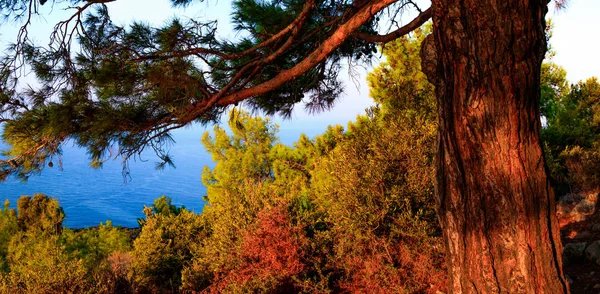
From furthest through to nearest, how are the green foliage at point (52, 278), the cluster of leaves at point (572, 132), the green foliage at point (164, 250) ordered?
the cluster of leaves at point (572, 132)
the green foliage at point (164, 250)
the green foliage at point (52, 278)

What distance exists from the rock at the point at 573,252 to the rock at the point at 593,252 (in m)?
0.09

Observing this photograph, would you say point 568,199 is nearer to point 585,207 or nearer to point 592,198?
point 592,198

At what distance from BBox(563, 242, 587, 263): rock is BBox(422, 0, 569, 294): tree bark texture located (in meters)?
3.45

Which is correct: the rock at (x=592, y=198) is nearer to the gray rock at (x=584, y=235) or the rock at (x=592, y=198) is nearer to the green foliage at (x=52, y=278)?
the gray rock at (x=584, y=235)

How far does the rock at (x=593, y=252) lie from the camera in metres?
5.49

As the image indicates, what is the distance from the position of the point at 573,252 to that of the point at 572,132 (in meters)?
8.22

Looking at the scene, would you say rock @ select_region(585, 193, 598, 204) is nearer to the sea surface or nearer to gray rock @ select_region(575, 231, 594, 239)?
gray rock @ select_region(575, 231, 594, 239)

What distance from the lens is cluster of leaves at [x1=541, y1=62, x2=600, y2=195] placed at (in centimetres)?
866

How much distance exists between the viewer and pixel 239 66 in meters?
4.89

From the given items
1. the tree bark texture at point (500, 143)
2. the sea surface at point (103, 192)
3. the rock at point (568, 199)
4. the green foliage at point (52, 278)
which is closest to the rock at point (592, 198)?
the rock at point (568, 199)

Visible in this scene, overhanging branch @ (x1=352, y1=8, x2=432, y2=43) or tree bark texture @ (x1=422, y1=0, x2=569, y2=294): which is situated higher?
overhanging branch @ (x1=352, y1=8, x2=432, y2=43)

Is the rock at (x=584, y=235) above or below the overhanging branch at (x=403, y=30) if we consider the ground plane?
below

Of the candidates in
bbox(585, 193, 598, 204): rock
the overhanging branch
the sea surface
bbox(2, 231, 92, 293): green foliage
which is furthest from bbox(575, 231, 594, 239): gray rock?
the sea surface

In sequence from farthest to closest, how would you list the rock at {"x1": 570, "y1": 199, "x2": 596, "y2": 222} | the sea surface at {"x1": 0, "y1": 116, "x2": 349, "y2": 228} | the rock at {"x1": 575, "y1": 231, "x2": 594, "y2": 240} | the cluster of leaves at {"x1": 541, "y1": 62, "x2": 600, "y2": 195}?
the sea surface at {"x1": 0, "y1": 116, "x2": 349, "y2": 228} < the cluster of leaves at {"x1": 541, "y1": 62, "x2": 600, "y2": 195} < the rock at {"x1": 570, "y1": 199, "x2": 596, "y2": 222} < the rock at {"x1": 575, "y1": 231, "x2": 594, "y2": 240}
